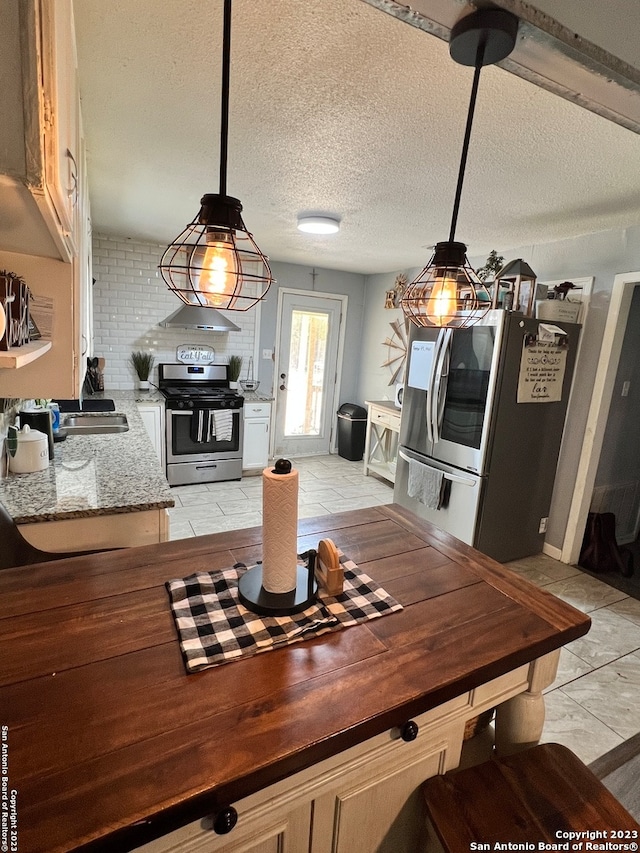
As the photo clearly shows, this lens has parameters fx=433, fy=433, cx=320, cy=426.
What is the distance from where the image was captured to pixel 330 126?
1.71 m

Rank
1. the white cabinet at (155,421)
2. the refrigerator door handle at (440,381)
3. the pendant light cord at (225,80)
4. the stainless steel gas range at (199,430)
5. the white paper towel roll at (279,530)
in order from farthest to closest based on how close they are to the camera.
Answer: the stainless steel gas range at (199,430) → the white cabinet at (155,421) → the refrigerator door handle at (440,381) → the white paper towel roll at (279,530) → the pendant light cord at (225,80)

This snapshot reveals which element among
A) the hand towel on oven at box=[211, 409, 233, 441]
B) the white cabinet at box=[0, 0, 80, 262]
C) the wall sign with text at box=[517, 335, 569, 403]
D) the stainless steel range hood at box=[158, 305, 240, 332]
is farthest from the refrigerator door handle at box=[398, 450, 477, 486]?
the white cabinet at box=[0, 0, 80, 262]

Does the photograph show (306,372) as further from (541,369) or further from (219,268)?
(219,268)

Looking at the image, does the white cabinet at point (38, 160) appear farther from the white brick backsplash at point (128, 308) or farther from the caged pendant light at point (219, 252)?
the white brick backsplash at point (128, 308)

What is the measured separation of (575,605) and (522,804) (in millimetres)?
2077

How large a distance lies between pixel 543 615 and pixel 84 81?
2268mm

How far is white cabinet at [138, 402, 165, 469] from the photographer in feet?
13.0

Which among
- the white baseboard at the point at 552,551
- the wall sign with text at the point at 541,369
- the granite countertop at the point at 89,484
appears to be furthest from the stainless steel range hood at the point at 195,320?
the white baseboard at the point at 552,551

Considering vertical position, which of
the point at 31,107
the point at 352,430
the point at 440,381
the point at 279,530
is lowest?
the point at 352,430

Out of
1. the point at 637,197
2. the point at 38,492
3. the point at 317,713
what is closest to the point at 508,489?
the point at 637,197

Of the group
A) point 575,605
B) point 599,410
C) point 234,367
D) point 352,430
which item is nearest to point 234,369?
point 234,367

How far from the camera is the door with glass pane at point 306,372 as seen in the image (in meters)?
5.21

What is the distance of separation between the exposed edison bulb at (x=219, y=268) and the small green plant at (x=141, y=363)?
373 cm

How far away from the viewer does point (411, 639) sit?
103 centimetres
